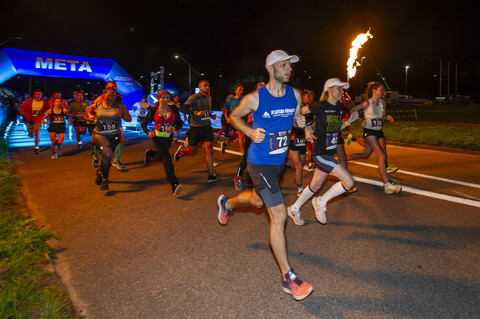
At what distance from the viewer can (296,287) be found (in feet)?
11.0

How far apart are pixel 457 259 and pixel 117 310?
3.37 metres

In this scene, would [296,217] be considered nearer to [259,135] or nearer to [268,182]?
[268,182]

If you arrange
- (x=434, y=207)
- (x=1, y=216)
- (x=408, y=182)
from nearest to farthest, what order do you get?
1. (x=1, y=216)
2. (x=434, y=207)
3. (x=408, y=182)

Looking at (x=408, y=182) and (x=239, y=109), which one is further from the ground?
(x=239, y=109)

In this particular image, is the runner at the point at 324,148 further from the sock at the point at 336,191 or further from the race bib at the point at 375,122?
the race bib at the point at 375,122

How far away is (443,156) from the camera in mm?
11688

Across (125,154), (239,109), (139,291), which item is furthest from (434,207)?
(125,154)

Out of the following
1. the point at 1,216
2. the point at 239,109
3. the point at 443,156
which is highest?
the point at 239,109

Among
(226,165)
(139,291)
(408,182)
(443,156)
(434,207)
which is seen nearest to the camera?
(139,291)

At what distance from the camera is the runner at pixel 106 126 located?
25.9 ft

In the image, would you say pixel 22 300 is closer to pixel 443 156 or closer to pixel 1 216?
pixel 1 216

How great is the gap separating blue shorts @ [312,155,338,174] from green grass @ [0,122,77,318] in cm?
344

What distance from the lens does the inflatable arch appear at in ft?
74.2

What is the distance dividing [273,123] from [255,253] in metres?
1.53
